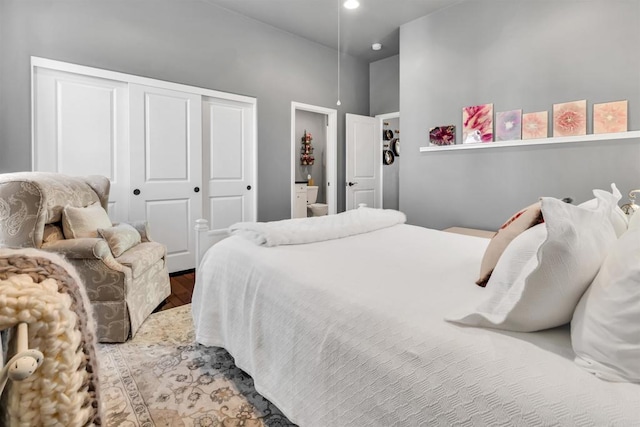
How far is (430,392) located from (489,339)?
0.20 m

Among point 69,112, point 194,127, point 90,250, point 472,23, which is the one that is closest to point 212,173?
point 194,127

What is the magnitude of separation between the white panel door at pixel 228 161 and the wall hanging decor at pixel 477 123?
2.47 m

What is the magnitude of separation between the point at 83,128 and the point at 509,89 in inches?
159

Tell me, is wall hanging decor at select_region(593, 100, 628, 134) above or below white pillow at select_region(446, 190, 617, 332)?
above

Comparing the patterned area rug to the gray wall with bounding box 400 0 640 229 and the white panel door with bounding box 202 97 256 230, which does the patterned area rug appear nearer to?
the white panel door with bounding box 202 97 256 230

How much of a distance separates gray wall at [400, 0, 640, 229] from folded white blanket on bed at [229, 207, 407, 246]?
5.35 ft

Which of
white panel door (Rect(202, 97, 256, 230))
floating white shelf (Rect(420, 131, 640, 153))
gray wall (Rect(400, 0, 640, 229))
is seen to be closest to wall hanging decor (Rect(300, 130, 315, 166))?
white panel door (Rect(202, 97, 256, 230))

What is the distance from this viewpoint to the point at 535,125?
10.4ft

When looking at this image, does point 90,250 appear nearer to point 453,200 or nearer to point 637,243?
point 637,243

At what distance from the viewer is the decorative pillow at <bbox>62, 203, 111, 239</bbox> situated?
2150 mm

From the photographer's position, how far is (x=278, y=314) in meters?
1.29

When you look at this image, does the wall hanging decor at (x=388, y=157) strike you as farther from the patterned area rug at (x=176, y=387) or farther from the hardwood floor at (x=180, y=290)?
the patterned area rug at (x=176, y=387)

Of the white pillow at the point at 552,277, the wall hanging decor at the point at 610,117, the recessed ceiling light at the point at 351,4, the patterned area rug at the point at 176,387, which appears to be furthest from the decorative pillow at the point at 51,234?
the wall hanging decor at the point at 610,117

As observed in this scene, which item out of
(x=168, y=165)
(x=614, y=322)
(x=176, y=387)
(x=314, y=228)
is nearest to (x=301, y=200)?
(x=168, y=165)
